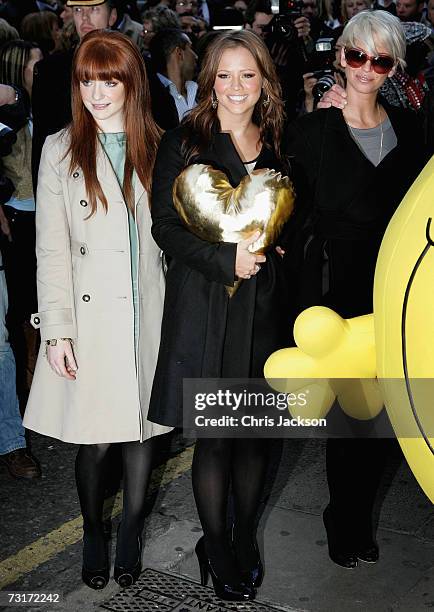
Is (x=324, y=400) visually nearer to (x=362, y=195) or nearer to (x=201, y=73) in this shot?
(x=362, y=195)

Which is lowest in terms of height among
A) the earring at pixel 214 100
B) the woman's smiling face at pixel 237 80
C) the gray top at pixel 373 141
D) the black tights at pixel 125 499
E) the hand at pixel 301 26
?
the black tights at pixel 125 499

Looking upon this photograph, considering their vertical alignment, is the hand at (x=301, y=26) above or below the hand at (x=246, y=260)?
above

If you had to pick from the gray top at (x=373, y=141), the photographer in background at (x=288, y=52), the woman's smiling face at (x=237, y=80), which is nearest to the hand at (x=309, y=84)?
the photographer in background at (x=288, y=52)

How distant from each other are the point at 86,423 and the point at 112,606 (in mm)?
666

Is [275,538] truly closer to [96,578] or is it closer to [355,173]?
[96,578]

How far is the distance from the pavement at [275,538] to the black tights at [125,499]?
0.13m

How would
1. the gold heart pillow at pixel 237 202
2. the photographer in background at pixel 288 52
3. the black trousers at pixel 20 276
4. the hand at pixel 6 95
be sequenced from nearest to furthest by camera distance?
the gold heart pillow at pixel 237 202 → the hand at pixel 6 95 → the black trousers at pixel 20 276 → the photographer in background at pixel 288 52

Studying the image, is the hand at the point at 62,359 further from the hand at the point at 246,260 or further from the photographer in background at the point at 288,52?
the photographer in background at the point at 288,52

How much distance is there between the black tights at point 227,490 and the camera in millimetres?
3594

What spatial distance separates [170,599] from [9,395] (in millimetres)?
1566

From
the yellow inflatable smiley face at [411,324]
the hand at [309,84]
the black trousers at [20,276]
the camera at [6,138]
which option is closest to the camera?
the yellow inflatable smiley face at [411,324]

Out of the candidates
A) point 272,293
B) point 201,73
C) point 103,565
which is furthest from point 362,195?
point 103,565

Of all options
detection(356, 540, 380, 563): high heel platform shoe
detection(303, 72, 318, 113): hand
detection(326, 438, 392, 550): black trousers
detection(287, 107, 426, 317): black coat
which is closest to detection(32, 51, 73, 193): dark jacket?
detection(303, 72, 318, 113): hand

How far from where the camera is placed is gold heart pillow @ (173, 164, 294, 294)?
121 inches
